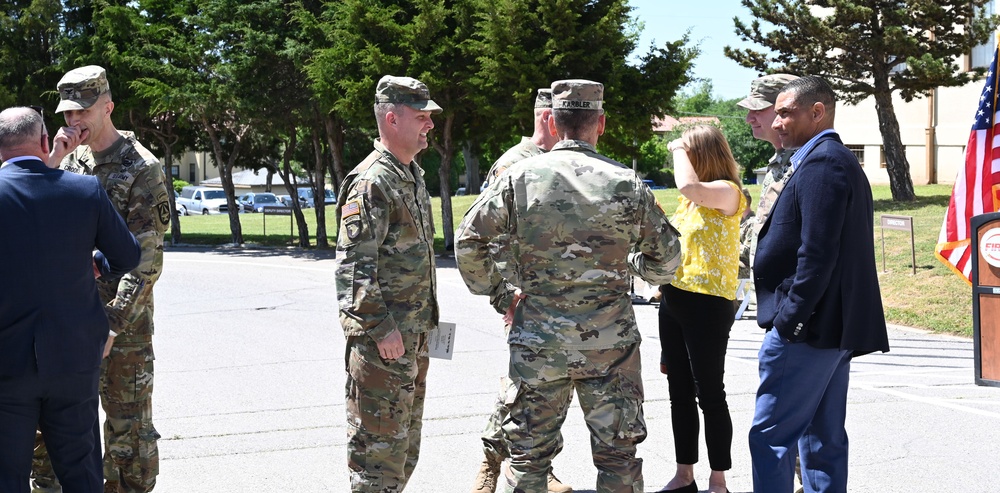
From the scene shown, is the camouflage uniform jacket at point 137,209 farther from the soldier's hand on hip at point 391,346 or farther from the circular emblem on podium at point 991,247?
the circular emblem on podium at point 991,247

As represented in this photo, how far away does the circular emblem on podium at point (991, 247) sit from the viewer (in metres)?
6.26

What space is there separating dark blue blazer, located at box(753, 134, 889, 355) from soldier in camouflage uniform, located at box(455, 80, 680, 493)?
590 mm

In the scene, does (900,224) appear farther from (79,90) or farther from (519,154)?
(79,90)

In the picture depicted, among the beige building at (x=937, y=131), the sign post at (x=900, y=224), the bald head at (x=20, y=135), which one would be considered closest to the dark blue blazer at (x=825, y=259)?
the bald head at (x=20, y=135)

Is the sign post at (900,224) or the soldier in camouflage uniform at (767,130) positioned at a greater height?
the soldier in camouflage uniform at (767,130)

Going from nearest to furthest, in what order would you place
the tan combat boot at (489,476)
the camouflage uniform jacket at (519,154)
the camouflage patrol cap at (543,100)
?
1. the tan combat boot at (489,476)
2. the camouflage uniform jacket at (519,154)
3. the camouflage patrol cap at (543,100)

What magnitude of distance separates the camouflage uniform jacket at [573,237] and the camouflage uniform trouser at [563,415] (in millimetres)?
76

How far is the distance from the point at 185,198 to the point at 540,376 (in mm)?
59561

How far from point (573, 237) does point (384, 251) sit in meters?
1.04

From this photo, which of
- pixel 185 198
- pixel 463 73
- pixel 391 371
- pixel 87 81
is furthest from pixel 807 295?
pixel 185 198

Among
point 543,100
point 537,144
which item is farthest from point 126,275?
point 543,100

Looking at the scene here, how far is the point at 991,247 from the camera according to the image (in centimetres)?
632

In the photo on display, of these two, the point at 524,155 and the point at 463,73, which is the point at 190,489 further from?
the point at 463,73

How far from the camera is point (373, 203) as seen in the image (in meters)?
4.45
